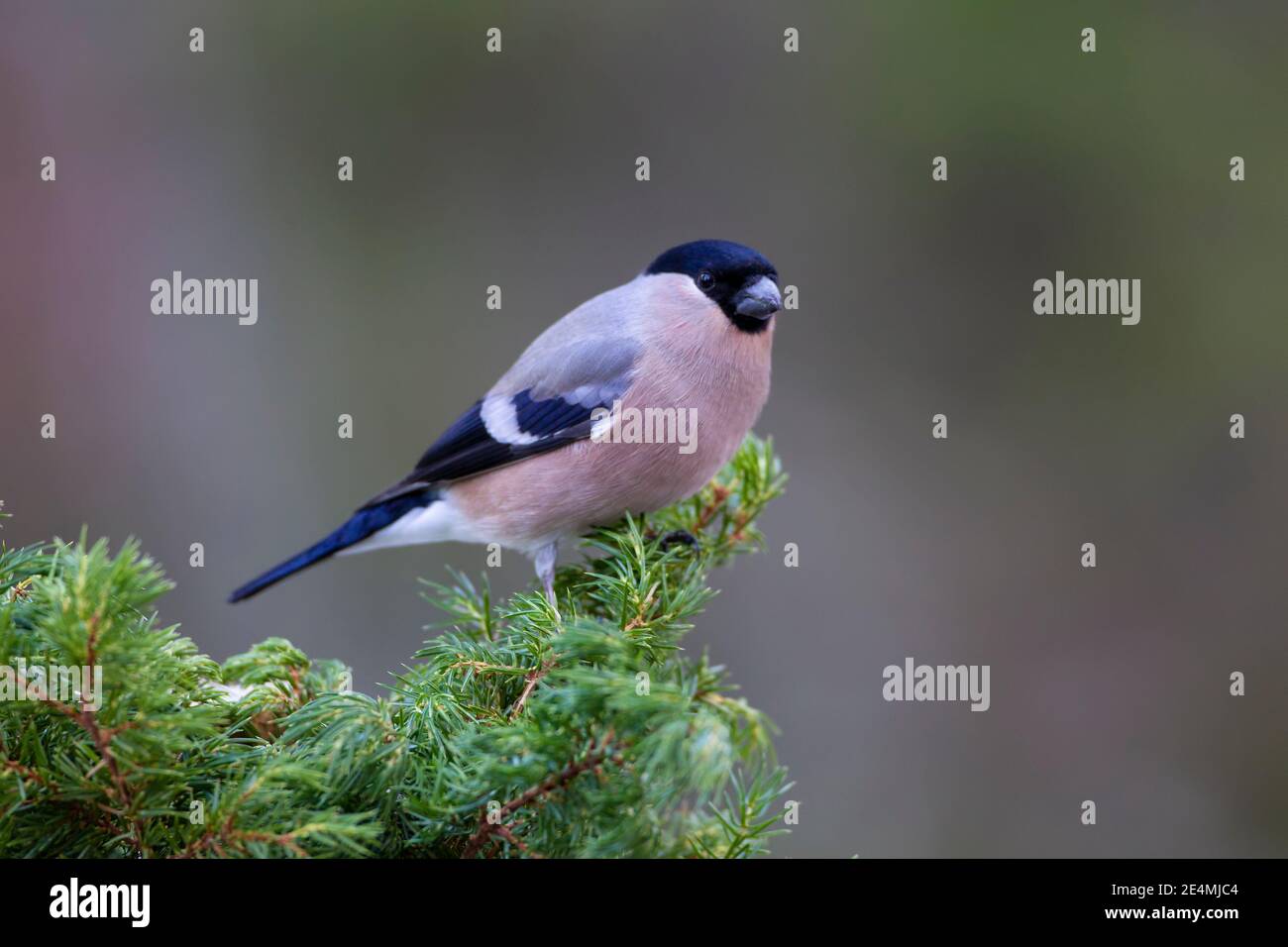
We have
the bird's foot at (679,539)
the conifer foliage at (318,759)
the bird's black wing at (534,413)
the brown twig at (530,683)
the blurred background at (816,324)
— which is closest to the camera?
the conifer foliage at (318,759)

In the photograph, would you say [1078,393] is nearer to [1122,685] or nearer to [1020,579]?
[1020,579]

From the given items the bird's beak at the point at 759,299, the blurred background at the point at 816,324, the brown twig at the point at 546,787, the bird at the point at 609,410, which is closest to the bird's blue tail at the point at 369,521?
the bird at the point at 609,410

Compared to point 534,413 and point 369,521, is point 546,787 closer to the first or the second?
point 534,413

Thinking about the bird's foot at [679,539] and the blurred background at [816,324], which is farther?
the blurred background at [816,324]

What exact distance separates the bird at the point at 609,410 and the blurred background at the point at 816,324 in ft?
4.37

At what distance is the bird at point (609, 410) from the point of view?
83.8 inches

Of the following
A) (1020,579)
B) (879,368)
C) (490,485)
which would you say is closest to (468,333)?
(879,368)

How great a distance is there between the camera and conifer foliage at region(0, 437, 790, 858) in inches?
39.2

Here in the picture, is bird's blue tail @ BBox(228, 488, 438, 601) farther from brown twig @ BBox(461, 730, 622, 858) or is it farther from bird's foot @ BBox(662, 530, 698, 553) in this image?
brown twig @ BBox(461, 730, 622, 858)

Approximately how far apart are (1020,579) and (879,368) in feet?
2.97

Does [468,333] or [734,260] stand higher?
[468,333]

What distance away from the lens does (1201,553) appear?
149 inches

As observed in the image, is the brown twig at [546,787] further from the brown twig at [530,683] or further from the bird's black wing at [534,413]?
the bird's black wing at [534,413]

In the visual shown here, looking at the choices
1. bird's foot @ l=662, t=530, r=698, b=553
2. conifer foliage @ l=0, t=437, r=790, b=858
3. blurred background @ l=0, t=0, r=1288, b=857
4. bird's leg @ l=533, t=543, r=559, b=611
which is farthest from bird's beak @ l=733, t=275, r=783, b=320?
blurred background @ l=0, t=0, r=1288, b=857
